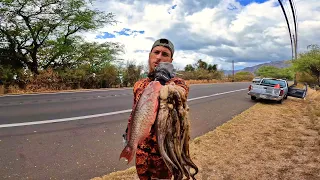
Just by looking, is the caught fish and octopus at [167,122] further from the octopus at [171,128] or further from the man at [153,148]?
the man at [153,148]

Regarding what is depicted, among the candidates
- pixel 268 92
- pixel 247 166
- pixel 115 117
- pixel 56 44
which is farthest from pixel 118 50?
pixel 247 166

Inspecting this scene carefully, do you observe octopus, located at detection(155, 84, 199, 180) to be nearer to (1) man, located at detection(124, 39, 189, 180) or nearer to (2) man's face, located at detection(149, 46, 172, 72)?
(1) man, located at detection(124, 39, 189, 180)

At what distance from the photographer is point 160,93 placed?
155 centimetres

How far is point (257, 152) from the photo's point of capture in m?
6.41

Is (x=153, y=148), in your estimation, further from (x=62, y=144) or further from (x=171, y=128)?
(x=62, y=144)

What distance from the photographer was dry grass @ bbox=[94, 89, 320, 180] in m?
5.08

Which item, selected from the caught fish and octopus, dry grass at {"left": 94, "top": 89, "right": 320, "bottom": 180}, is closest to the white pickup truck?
dry grass at {"left": 94, "top": 89, "right": 320, "bottom": 180}

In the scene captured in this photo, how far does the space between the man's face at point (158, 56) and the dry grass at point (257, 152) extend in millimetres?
3131

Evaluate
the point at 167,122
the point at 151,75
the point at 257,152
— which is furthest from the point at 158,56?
the point at 257,152

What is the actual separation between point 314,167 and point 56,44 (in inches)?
1027

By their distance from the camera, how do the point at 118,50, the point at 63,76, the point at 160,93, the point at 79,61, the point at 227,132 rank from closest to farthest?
the point at 160,93 → the point at 227,132 → the point at 63,76 → the point at 79,61 → the point at 118,50

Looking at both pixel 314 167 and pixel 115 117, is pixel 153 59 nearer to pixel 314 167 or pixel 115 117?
pixel 314 167

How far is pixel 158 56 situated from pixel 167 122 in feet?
2.21

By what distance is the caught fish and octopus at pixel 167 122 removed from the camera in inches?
59.9
